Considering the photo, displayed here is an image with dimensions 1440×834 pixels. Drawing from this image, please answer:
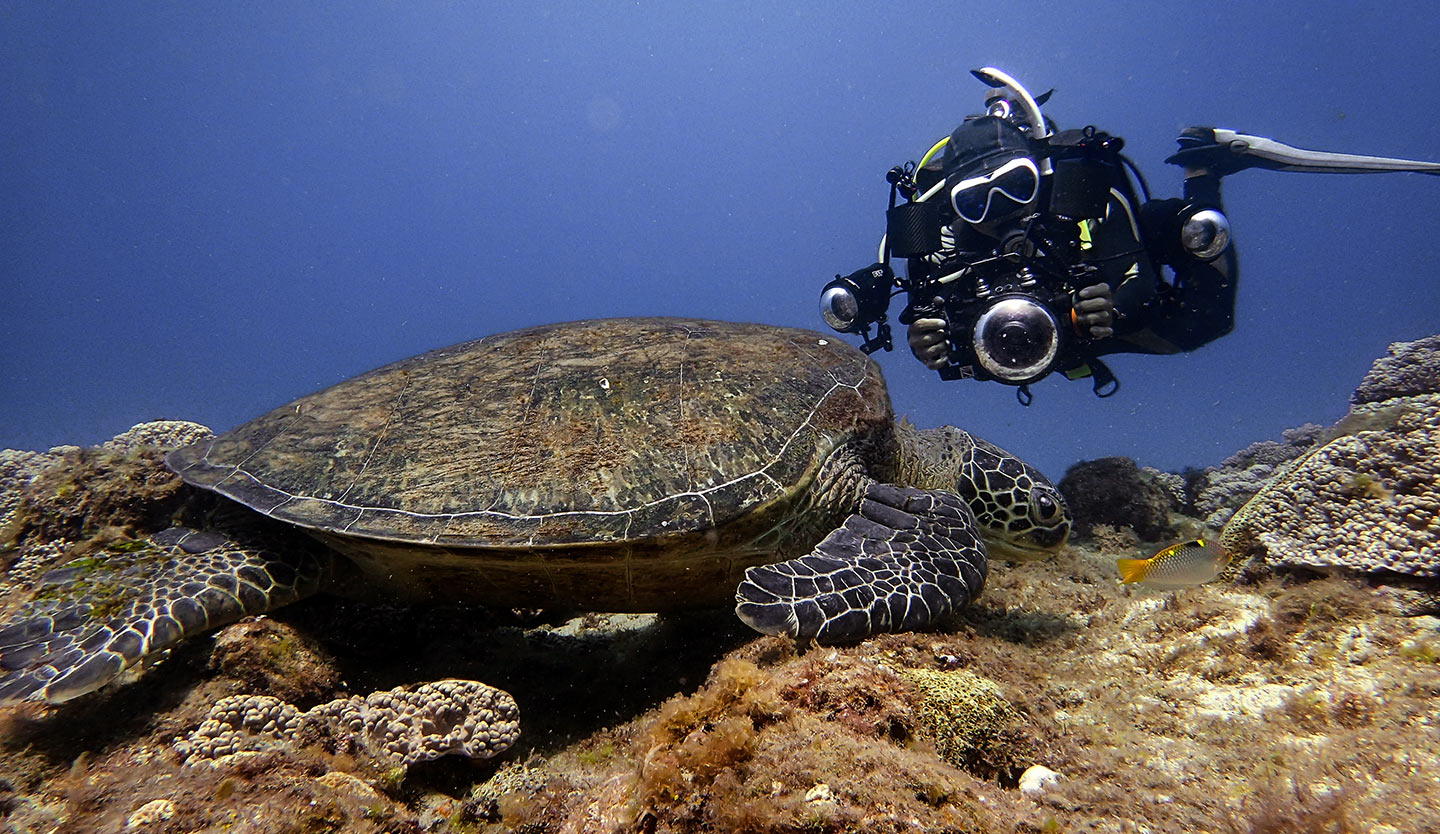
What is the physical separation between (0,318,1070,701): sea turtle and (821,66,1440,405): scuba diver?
265 centimetres

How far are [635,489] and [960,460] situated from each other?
276 cm

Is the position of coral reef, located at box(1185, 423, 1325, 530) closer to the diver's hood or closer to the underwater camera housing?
the underwater camera housing

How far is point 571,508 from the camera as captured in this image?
3.25 metres

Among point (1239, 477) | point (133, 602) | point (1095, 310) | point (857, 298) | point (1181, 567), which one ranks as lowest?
point (1239, 477)

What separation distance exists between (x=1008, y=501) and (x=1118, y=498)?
4137mm

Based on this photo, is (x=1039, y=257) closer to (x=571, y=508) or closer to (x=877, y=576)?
(x=877, y=576)

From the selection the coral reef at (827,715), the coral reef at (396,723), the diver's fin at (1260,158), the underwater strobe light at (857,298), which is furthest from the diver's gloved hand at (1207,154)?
the coral reef at (396,723)

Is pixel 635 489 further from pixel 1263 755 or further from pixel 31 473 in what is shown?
pixel 31 473

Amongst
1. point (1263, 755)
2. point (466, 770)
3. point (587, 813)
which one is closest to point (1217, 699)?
point (1263, 755)

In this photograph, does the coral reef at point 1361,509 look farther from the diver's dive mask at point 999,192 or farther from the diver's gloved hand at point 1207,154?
the diver's gloved hand at point 1207,154

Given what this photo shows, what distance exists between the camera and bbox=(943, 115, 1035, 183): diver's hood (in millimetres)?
7078

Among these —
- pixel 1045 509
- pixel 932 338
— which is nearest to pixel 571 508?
pixel 1045 509

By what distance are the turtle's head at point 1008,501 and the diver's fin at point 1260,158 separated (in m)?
7.55

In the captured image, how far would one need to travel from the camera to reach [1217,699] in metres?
2.57
